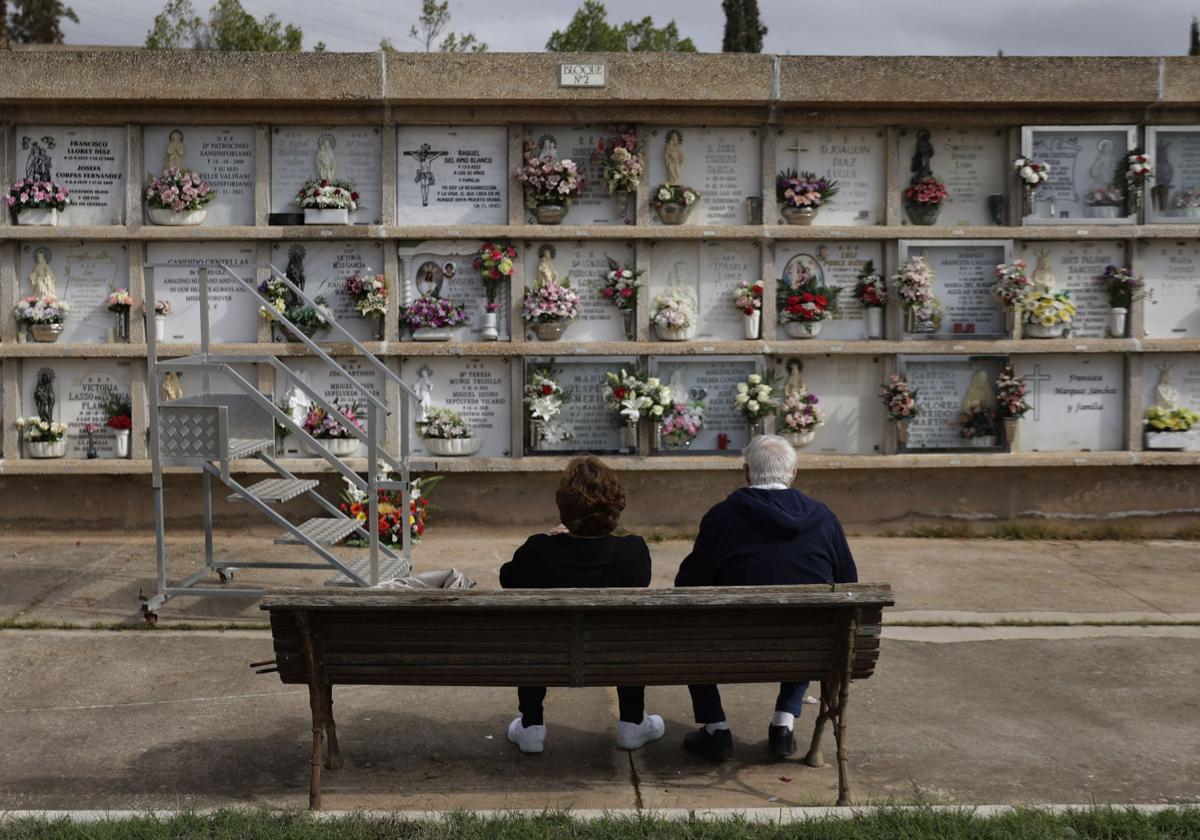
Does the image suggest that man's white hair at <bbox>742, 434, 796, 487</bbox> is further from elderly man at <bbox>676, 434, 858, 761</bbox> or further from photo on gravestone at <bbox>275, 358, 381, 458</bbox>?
photo on gravestone at <bbox>275, 358, 381, 458</bbox>

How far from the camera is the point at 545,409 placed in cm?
815

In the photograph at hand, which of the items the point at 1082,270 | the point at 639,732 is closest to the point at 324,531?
the point at 639,732

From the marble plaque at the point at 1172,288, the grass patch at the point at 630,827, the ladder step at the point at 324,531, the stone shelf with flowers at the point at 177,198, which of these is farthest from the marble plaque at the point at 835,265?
the grass patch at the point at 630,827

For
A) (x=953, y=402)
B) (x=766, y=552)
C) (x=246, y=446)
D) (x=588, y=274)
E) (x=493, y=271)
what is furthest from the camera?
(x=953, y=402)

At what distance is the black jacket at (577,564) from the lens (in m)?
4.26

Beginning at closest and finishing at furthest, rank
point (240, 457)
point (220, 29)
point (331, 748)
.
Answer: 1. point (331, 748)
2. point (240, 457)
3. point (220, 29)

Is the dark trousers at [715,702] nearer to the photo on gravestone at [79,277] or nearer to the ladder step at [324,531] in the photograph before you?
the ladder step at [324,531]

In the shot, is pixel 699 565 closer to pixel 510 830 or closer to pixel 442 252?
pixel 510 830

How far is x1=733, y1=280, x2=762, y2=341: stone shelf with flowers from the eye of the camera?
8352mm

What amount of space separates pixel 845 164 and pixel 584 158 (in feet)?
5.90

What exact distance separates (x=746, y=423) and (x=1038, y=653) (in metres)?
3.01

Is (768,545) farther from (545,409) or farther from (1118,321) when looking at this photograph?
(1118,321)

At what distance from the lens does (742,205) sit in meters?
8.52

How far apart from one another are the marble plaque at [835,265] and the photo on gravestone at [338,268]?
2769mm
